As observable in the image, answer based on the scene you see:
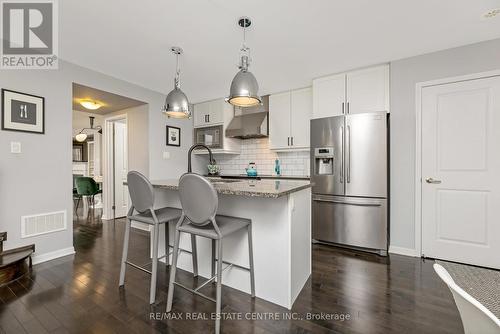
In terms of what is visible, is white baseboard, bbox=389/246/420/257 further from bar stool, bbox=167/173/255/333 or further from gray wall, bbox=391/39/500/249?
bar stool, bbox=167/173/255/333

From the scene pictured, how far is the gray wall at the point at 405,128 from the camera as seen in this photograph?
8.74ft

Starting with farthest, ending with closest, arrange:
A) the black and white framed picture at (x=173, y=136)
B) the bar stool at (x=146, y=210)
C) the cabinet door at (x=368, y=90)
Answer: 1. the black and white framed picture at (x=173, y=136)
2. the cabinet door at (x=368, y=90)
3. the bar stool at (x=146, y=210)

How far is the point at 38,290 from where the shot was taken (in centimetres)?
200

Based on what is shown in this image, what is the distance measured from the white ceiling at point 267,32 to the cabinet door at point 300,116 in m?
0.62

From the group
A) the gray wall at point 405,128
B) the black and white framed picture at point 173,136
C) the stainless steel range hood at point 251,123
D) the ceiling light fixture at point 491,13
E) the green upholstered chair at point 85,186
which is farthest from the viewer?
the green upholstered chair at point 85,186

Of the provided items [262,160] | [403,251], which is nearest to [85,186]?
[262,160]

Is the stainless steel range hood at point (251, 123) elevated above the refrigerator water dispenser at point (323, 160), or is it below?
above

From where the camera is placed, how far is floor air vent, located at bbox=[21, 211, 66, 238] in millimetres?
2518

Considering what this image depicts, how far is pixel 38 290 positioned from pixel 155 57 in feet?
8.87

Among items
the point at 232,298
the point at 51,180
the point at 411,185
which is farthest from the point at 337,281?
the point at 51,180

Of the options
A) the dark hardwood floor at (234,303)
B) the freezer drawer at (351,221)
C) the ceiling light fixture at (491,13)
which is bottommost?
the dark hardwood floor at (234,303)

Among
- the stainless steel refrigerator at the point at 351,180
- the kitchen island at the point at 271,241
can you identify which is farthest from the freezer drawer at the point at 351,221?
the kitchen island at the point at 271,241

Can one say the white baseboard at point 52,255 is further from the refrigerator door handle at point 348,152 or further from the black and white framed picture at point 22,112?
the refrigerator door handle at point 348,152

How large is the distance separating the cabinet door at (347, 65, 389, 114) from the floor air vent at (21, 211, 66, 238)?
13.3ft
